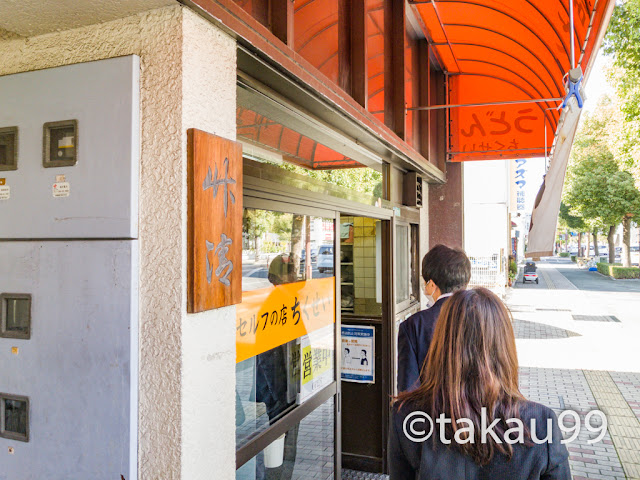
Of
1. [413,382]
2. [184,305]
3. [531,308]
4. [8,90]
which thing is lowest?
[531,308]

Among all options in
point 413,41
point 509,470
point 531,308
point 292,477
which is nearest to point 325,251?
point 292,477

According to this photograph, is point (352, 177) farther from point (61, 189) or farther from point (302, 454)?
point (61, 189)

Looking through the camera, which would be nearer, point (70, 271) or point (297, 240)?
point (70, 271)

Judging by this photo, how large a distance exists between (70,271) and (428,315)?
1807mm

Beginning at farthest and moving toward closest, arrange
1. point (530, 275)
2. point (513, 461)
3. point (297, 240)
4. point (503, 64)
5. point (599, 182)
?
point (599, 182) → point (530, 275) → point (503, 64) → point (297, 240) → point (513, 461)

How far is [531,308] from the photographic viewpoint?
17.8m

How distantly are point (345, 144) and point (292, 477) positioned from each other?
2.45 m

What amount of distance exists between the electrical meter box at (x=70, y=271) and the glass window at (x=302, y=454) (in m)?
0.98

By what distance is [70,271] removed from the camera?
2059 millimetres

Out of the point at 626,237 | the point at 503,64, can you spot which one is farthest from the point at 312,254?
the point at 626,237

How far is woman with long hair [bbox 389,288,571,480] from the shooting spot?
5.08 feet

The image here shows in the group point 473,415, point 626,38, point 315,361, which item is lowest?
point 315,361

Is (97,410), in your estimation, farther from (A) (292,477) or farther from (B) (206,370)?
(A) (292,477)

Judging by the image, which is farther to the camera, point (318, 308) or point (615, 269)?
point (615, 269)
